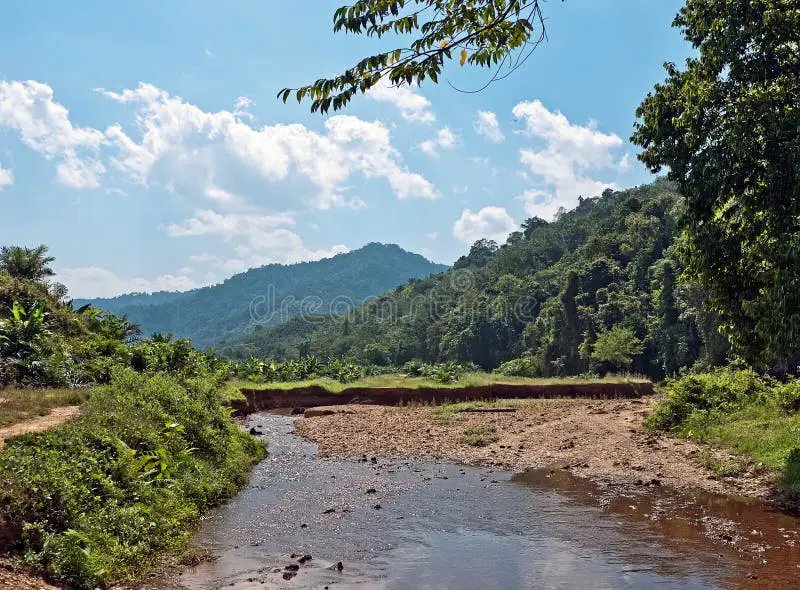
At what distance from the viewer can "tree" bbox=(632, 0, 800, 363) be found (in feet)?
36.7

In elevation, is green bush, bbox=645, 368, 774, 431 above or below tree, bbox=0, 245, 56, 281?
below

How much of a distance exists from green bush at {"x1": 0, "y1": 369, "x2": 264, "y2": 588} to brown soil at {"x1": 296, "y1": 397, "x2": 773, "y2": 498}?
610cm

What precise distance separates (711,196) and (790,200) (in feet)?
5.20

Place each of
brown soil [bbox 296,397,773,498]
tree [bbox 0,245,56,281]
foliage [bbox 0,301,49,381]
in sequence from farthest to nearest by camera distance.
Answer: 1. tree [bbox 0,245,56,281]
2. foliage [bbox 0,301,49,381]
3. brown soil [bbox 296,397,773,498]

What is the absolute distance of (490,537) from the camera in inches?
401

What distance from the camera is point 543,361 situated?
67.2 metres

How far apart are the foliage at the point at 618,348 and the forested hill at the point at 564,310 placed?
0.35ft

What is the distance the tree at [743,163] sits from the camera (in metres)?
11.2

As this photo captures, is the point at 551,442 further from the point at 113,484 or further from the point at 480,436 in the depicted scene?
the point at 113,484

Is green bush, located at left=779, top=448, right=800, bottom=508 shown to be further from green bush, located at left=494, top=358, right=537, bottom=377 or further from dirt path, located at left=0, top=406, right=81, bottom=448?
green bush, located at left=494, top=358, right=537, bottom=377

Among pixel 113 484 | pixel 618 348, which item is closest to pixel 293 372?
pixel 618 348

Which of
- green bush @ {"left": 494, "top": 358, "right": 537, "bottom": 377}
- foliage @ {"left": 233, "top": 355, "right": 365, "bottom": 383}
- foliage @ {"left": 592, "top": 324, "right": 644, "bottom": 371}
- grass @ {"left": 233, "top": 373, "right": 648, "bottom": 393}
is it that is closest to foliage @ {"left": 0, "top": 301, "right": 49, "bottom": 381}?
grass @ {"left": 233, "top": 373, "right": 648, "bottom": 393}

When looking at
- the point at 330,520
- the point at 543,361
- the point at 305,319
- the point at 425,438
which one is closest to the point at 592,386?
the point at 425,438

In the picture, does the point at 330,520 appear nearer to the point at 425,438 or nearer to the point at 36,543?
the point at 36,543
